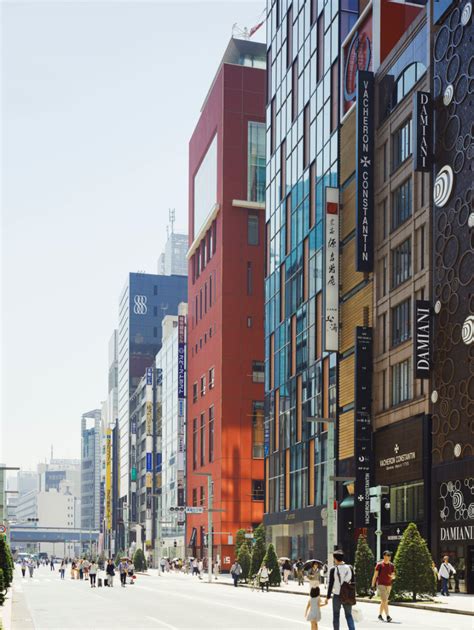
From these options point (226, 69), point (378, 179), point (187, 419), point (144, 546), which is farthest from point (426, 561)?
point (144, 546)

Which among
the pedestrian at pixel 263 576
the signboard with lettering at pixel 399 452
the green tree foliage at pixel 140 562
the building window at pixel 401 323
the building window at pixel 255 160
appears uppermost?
the building window at pixel 255 160

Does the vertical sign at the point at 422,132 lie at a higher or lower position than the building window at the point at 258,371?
higher

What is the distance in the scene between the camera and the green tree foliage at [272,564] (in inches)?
2242

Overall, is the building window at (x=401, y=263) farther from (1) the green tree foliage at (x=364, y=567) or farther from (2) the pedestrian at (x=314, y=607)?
(2) the pedestrian at (x=314, y=607)

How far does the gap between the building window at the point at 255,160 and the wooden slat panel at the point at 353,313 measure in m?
44.7

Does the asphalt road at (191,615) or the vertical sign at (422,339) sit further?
the vertical sign at (422,339)

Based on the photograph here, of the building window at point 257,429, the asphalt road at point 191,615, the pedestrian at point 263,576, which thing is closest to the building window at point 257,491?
the building window at point 257,429

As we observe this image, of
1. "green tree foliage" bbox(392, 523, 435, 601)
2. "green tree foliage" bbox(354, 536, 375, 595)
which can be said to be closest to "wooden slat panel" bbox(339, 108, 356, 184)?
"green tree foliage" bbox(354, 536, 375, 595)

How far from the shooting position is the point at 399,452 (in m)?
56.0

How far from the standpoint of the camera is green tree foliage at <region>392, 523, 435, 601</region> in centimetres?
3831

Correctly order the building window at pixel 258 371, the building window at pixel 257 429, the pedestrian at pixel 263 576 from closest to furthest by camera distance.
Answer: the pedestrian at pixel 263 576 → the building window at pixel 257 429 → the building window at pixel 258 371

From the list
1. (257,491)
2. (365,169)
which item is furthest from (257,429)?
(365,169)

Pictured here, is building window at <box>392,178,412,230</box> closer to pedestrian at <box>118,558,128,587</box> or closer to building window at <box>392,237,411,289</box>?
building window at <box>392,237,411,289</box>

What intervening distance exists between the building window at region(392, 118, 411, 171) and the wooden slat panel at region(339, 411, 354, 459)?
14841mm
